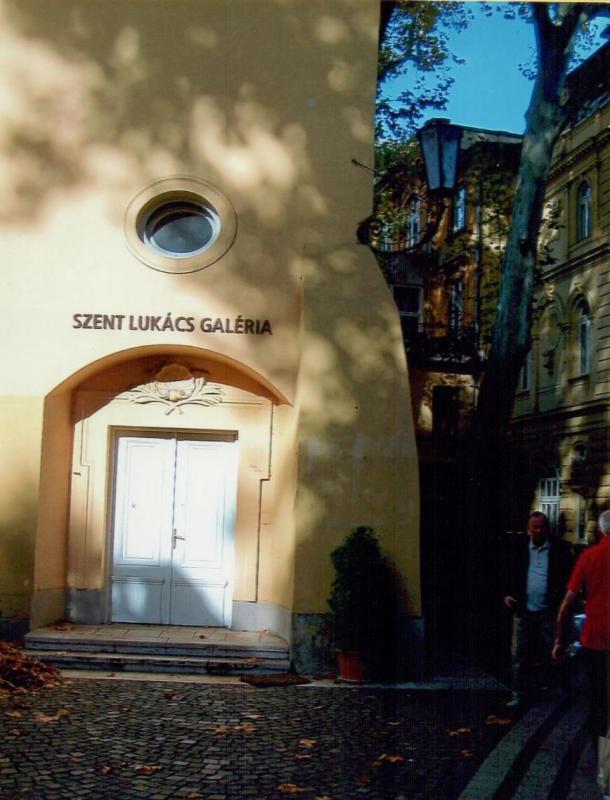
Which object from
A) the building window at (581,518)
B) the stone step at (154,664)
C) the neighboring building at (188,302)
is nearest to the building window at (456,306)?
the neighboring building at (188,302)

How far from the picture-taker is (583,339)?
24.0 feet

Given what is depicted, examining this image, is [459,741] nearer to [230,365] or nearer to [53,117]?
[230,365]

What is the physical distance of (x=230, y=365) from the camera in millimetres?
10930

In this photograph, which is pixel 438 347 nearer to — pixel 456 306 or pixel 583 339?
pixel 456 306

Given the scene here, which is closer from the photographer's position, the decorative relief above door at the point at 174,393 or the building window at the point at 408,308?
the building window at the point at 408,308

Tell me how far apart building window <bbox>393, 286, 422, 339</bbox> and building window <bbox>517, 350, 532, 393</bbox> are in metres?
2.33

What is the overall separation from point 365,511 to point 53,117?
5413mm

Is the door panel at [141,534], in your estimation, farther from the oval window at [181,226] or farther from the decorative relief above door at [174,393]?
the oval window at [181,226]

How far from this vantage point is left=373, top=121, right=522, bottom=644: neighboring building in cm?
960

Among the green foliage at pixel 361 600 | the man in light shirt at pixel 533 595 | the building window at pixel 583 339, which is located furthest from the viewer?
the green foliage at pixel 361 600

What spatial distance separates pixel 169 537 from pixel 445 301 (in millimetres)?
4121

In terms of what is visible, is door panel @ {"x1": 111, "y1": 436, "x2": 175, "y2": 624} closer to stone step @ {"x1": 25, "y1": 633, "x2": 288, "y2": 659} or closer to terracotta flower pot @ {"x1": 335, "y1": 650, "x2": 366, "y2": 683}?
stone step @ {"x1": 25, "y1": 633, "x2": 288, "y2": 659}

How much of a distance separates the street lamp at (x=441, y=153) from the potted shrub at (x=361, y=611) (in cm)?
354

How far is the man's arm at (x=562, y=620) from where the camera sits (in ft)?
21.9
